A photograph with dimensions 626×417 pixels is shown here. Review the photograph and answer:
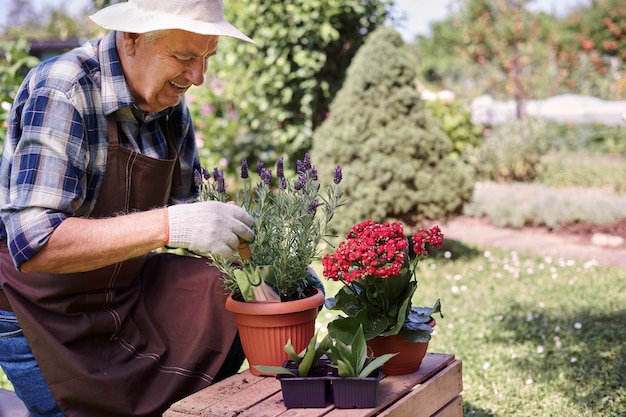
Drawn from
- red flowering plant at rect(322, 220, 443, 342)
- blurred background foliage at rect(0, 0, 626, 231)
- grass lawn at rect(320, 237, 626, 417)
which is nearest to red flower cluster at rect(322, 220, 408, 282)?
red flowering plant at rect(322, 220, 443, 342)

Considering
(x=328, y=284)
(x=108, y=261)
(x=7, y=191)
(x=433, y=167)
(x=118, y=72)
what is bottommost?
(x=328, y=284)

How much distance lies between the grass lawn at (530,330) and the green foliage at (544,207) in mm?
1035

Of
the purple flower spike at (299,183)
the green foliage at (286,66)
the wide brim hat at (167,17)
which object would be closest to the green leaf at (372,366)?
the purple flower spike at (299,183)

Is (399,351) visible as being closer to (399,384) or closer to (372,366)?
(399,384)

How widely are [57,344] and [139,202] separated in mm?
430

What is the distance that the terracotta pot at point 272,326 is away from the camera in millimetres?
1735

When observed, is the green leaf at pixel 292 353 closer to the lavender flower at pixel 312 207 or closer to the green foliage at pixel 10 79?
the lavender flower at pixel 312 207

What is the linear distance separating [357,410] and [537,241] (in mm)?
4577

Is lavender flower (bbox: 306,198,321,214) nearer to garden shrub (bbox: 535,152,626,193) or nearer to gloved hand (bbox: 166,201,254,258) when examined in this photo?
gloved hand (bbox: 166,201,254,258)

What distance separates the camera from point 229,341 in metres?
1.95

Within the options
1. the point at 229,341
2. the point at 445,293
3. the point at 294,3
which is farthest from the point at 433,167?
the point at 229,341

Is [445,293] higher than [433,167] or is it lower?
lower

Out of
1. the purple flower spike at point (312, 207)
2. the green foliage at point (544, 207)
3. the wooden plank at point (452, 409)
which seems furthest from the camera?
the green foliage at point (544, 207)

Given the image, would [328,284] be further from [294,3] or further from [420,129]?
[294,3]
